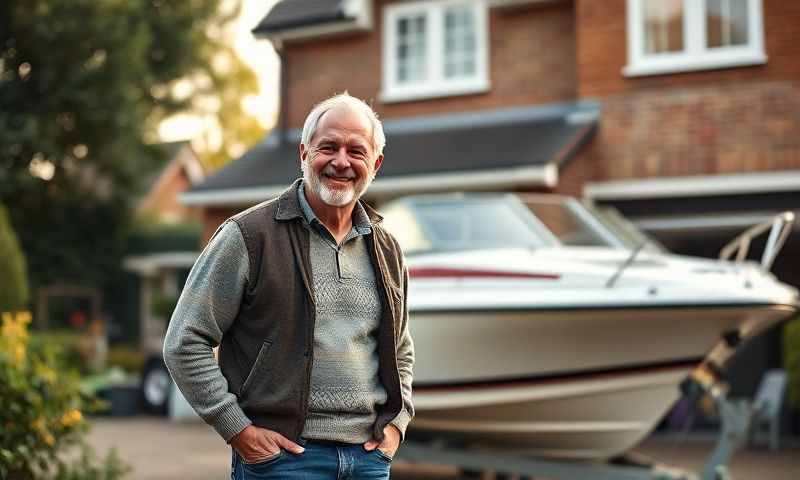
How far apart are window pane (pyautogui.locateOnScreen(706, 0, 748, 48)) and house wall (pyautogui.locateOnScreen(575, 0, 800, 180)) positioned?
28 centimetres

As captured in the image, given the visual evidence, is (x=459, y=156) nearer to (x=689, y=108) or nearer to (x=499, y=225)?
(x=689, y=108)

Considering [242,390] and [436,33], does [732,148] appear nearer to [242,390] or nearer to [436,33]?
[436,33]

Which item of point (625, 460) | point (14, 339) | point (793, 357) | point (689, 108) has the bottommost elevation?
point (793, 357)

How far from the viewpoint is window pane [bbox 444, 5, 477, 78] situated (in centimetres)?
1350

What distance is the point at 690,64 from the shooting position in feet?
37.6

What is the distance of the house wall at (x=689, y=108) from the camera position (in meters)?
11.0

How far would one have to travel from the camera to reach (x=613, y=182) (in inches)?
457

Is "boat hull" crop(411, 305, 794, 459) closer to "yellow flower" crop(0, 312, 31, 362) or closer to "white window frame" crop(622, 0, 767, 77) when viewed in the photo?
"yellow flower" crop(0, 312, 31, 362)

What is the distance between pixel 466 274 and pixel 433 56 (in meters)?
6.91

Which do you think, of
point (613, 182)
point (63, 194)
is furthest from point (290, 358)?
point (63, 194)

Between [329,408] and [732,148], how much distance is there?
903 centimetres

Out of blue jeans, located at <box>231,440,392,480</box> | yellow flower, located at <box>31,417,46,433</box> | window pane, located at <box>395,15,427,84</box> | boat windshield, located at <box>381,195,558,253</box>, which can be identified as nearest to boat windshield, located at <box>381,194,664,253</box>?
boat windshield, located at <box>381,195,558,253</box>

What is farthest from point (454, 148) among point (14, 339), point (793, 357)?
point (14, 339)

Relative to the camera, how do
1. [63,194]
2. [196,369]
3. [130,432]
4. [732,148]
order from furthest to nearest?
[63,194] → [130,432] → [732,148] → [196,369]
